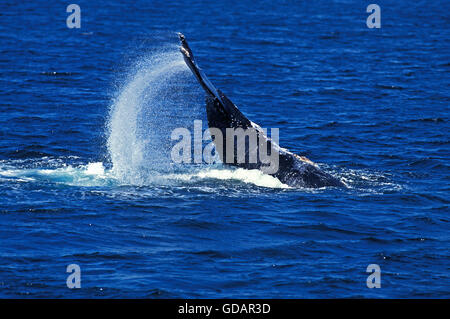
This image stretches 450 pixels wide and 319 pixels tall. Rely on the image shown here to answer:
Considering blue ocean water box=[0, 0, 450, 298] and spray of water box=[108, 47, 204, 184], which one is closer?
blue ocean water box=[0, 0, 450, 298]

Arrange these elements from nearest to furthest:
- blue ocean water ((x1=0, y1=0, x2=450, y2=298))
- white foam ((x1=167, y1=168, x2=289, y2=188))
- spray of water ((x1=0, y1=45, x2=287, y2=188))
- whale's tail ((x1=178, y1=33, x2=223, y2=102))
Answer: blue ocean water ((x1=0, y1=0, x2=450, y2=298)) → whale's tail ((x1=178, y1=33, x2=223, y2=102)) → white foam ((x1=167, y1=168, x2=289, y2=188)) → spray of water ((x1=0, y1=45, x2=287, y2=188))

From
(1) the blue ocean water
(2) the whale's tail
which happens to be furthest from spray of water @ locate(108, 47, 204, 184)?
(2) the whale's tail

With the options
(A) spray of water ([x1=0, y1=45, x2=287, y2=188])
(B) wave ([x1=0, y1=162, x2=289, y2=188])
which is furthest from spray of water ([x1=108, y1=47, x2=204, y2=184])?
(B) wave ([x1=0, y1=162, x2=289, y2=188])

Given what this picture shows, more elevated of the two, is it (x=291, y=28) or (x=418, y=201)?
(x=291, y=28)

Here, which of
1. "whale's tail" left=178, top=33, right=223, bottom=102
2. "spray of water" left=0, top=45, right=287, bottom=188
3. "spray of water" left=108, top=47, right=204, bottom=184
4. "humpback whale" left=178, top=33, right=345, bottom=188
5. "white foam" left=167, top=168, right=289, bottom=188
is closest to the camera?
"whale's tail" left=178, top=33, right=223, bottom=102

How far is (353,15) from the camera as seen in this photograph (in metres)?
64.5

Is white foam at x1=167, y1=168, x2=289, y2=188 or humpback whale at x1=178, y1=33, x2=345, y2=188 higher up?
humpback whale at x1=178, y1=33, x2=345, y2=188

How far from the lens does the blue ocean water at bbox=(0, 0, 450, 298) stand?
1602 cm

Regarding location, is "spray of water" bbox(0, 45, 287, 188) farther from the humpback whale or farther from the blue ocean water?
the humpback whale

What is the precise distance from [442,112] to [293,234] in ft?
52.6

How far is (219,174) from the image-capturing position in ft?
73.6

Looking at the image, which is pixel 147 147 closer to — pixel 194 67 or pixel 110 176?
pixel 110 176
